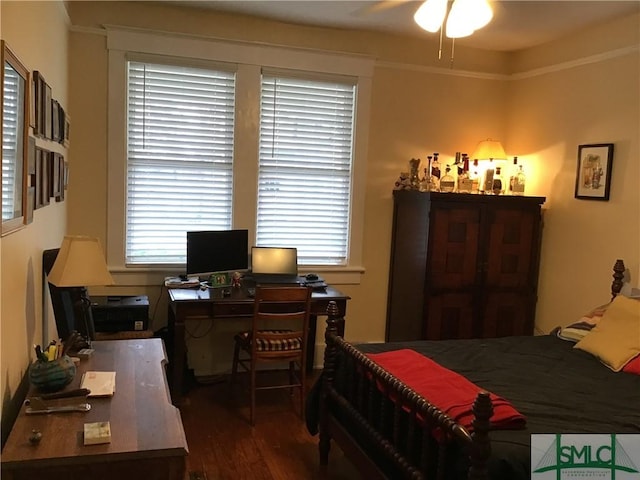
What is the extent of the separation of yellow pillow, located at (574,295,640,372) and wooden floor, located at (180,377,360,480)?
4.92 ft

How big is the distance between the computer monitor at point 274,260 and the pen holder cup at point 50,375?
2.27 meters

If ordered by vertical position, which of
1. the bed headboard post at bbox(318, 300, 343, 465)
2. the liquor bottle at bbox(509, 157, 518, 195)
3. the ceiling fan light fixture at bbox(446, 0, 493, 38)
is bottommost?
the bed headboard post at bbox(318, 300, 343, 465)

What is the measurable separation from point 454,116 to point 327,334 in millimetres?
2542

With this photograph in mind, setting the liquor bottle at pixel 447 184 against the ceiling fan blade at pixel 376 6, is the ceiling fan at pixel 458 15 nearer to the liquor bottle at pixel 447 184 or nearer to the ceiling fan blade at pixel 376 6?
the ceiling fan blade at pixel 376 6

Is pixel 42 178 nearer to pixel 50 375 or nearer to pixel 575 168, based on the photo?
pixel 50 375

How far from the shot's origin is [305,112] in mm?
4500

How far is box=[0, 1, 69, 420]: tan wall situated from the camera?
1.94 metres

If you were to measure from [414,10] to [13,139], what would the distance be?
2898mm

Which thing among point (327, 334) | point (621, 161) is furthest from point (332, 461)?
point (621, 161)

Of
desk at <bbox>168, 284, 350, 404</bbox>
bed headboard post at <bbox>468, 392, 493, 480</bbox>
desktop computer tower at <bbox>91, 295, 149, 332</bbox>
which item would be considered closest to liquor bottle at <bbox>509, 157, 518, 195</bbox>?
desk at <bbox>168, 284, 350, 404</bbox>

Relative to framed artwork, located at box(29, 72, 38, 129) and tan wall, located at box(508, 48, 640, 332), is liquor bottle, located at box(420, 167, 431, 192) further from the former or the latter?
framed artwork, located at box(29, 72, 38, 129)

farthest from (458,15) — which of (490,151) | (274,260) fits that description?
(274,260)

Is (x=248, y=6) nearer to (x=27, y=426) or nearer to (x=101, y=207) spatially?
(x=101, y=207)

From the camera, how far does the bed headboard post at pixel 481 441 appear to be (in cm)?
186
